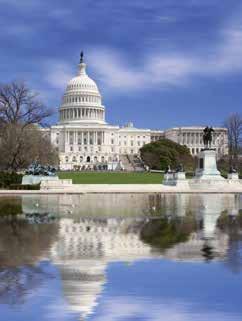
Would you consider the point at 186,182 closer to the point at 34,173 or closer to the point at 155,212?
the point at 34,173

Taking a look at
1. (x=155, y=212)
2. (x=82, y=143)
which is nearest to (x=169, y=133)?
(x=82, y=143)

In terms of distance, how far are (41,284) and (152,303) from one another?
198 centimetres

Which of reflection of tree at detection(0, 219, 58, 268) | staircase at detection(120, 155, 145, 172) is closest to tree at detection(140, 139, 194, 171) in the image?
staircase at detection(120, 155, 145, 172)

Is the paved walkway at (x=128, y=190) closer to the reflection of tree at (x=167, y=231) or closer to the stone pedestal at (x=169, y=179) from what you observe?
the stone pedestal at (x=169, y=179)

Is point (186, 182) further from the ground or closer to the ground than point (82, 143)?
closer to the ground

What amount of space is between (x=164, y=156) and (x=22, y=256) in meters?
113

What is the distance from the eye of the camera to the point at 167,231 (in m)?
17.3

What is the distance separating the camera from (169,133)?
197500 millimetres

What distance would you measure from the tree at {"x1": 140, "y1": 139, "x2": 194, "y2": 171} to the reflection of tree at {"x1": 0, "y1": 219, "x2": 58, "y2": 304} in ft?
336

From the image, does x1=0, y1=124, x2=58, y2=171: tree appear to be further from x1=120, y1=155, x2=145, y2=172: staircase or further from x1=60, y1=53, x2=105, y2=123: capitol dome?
x1=60, y1=53, x2=105, y2=123: capitol dome

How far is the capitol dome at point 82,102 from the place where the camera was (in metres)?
180

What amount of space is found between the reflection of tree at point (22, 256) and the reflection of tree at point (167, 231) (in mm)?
2485

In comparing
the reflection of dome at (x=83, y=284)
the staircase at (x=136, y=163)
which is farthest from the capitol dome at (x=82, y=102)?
the reflection of dome at (x=83, y=284)

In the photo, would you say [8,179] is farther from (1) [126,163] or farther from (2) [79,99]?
(2) [79,99]
